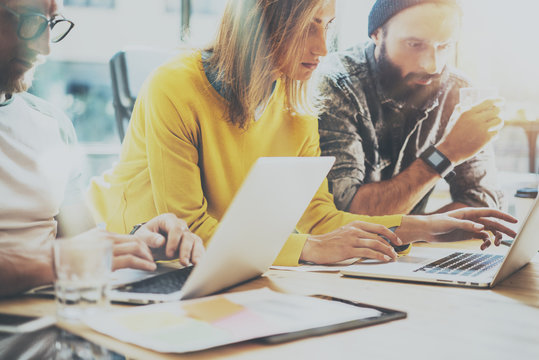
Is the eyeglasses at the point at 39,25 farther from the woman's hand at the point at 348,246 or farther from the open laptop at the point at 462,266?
the open laptop at the point at 462,266

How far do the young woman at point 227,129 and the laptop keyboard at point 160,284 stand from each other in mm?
344

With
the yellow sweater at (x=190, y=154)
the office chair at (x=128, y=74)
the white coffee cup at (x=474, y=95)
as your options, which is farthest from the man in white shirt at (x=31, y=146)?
the white coffee cup at (x=474, y=95)

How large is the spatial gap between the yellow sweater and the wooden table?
382mm

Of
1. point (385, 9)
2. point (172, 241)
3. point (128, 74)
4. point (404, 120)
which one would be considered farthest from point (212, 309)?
point (385, 9)

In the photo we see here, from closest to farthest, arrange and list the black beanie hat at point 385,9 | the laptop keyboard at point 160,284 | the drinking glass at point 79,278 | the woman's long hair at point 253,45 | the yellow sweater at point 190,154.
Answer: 1. the drinking glass at point 79,278
2. the laptop keyboard at point 160,284
3. the yellow sweater at point 190,154
4. the woman's long hair at point 253,45
5. the black beanie hat at point 385,9

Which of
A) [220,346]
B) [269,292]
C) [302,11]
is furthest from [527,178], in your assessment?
[220,346]

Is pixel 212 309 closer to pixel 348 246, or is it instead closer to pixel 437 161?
pixel 348 246

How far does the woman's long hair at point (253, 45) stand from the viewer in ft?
4.64

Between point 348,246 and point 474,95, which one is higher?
point 474,95

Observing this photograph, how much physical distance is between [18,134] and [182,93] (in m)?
0.44

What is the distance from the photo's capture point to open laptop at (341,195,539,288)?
0.88 metres

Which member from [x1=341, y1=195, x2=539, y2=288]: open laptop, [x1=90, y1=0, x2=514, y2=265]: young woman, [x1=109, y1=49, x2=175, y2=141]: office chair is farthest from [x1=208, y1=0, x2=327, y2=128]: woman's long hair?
[x1=341, y1=195, x2=539, y2=288]: open laptop

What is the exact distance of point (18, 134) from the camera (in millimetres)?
1354

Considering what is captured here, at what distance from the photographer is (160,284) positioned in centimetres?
→ 80
